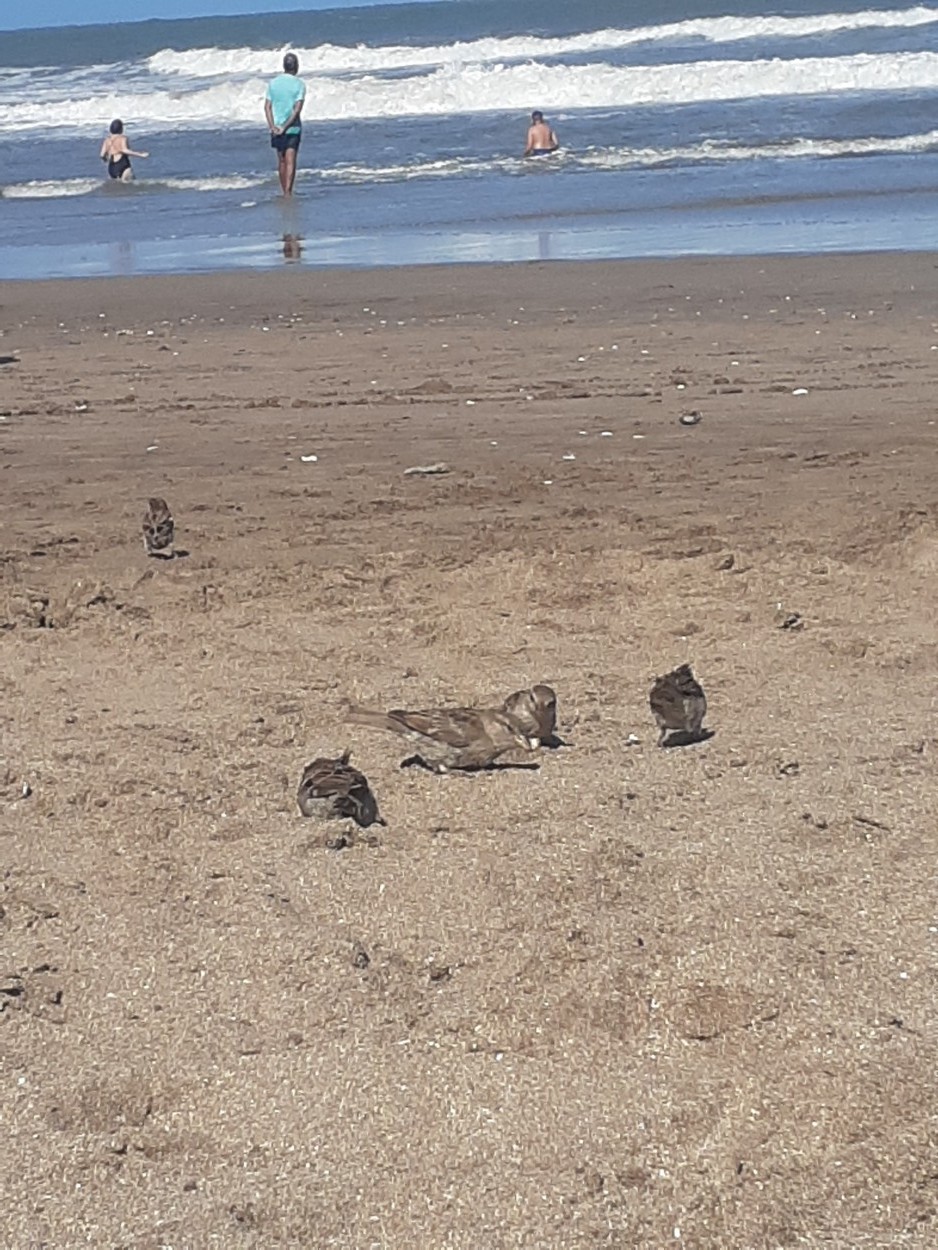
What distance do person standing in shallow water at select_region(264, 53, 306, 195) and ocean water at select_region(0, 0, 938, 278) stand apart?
59 centimetres

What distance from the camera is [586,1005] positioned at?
422 centimetres

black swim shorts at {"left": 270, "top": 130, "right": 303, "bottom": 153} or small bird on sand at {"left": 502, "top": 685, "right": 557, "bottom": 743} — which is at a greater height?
black swim shorts at {"left": 270, "top": 130, "right": 303, "bottom": 153}

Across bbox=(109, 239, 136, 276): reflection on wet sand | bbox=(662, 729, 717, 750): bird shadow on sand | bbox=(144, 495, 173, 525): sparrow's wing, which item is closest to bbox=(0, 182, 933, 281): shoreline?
bbox=(109, 239, 136, 276): reflection on wet sand

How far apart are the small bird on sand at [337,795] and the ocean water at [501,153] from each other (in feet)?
37.6

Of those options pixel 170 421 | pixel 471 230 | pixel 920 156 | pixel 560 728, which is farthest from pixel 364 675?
pixel 920 156

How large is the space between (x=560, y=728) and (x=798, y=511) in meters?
2.64

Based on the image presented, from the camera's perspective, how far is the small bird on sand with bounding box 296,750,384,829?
5.07 m

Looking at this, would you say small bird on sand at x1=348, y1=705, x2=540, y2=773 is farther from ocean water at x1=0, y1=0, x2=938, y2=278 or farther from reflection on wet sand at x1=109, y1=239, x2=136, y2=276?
reflection on wet sand at x1=109, y1=239, x2=136, y2=276

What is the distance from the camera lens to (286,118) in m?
22.5

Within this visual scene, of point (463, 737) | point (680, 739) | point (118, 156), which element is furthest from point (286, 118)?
point (463, 737)

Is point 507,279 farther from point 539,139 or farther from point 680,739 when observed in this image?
point 539,139

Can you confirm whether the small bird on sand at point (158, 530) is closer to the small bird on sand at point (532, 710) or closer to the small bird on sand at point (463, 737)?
the small bird on sand at point (463, 737)

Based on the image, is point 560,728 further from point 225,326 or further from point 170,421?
point 225,326

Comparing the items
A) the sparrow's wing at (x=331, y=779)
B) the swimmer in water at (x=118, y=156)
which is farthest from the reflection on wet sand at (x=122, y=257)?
the sparrow's wing at (x=331, y=779)
